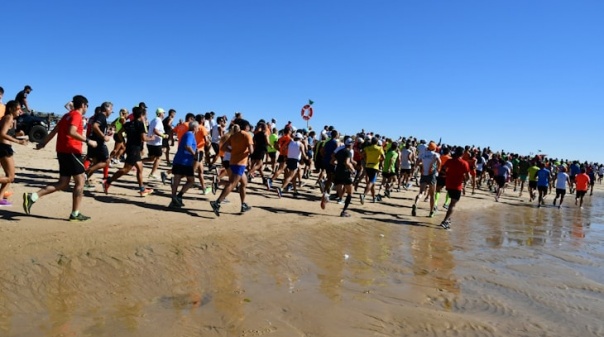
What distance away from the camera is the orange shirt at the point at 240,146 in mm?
8039

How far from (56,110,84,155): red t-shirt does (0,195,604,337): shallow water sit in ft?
5.88

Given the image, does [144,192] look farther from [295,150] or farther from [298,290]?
[298,290]

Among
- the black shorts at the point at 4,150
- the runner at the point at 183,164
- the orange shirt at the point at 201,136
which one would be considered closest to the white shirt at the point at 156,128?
the orange shirt at the point at 201,136

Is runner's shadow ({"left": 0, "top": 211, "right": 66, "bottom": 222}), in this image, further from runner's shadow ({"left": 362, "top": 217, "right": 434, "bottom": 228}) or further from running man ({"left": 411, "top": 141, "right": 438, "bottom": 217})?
running man ({"left": 411, "top": 141, "right": 438, "bottom": 217})

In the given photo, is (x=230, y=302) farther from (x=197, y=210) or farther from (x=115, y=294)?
(x=197, y=210)

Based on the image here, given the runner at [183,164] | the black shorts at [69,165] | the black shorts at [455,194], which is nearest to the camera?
the black shorts at [69,165]

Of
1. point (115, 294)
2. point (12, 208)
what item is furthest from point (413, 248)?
point (12, 208)

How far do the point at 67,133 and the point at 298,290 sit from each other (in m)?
4.11

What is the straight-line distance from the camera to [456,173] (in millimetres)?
9812

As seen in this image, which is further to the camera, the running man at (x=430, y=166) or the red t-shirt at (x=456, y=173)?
the running man at (x=430, y=166)

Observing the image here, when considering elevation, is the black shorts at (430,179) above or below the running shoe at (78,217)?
above

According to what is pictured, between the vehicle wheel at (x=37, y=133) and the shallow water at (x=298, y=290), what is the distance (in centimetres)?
1469

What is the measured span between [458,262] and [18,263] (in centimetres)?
601

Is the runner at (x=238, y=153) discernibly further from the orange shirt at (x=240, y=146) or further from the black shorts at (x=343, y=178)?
the black shorts at (x=343, y=178)
